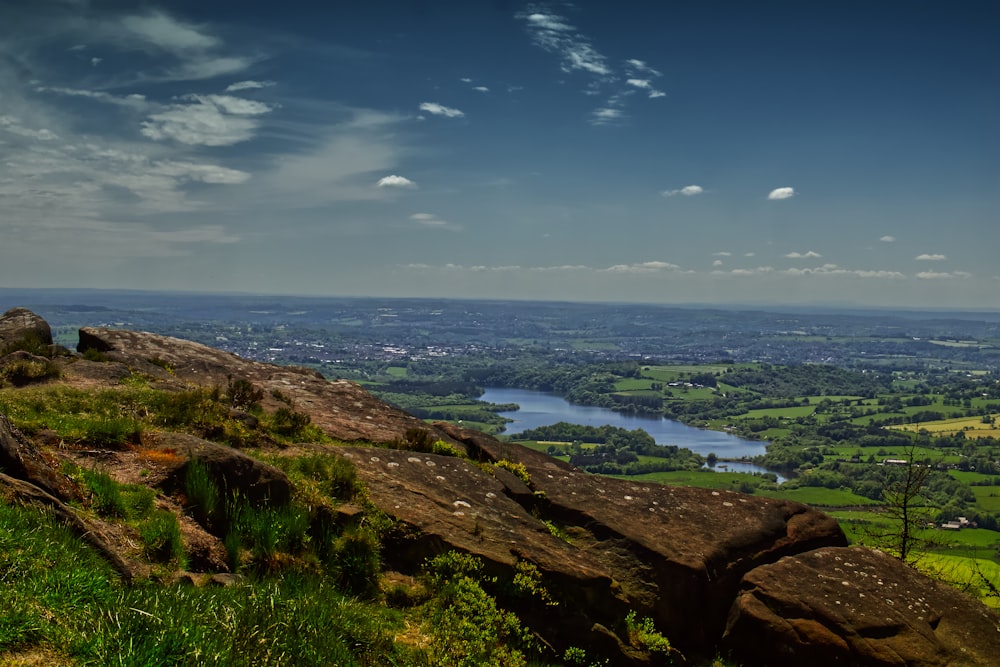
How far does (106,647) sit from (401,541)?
676 centimetres

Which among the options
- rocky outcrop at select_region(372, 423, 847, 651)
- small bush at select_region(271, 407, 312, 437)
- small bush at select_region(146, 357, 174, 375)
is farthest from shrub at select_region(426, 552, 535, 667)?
small bush at select_region(146, 357, 174, 375)

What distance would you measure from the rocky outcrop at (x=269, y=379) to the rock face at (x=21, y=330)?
1.23m

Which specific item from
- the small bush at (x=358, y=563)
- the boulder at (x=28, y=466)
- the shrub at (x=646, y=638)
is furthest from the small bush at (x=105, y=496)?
the shrub at (x=646, y=638)

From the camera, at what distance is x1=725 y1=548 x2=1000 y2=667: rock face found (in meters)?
12.2

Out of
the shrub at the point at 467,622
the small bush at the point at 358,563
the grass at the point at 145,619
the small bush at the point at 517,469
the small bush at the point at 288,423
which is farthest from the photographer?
the small bush at the point at 517,469

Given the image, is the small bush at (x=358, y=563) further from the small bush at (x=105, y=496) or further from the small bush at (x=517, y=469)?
the small bush at (x=517, y=469)

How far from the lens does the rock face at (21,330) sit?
63.5ft

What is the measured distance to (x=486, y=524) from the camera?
41.7ft

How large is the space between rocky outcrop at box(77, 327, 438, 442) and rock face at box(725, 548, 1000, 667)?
407 inches

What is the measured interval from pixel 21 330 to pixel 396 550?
17.5 m

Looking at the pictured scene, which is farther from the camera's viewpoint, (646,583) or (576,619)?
(646,583)

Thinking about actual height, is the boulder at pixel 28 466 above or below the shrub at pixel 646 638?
above

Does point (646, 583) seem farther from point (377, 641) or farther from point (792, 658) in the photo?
point (377, 641)

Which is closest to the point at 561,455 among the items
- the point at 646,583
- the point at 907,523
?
the point at 907,523
